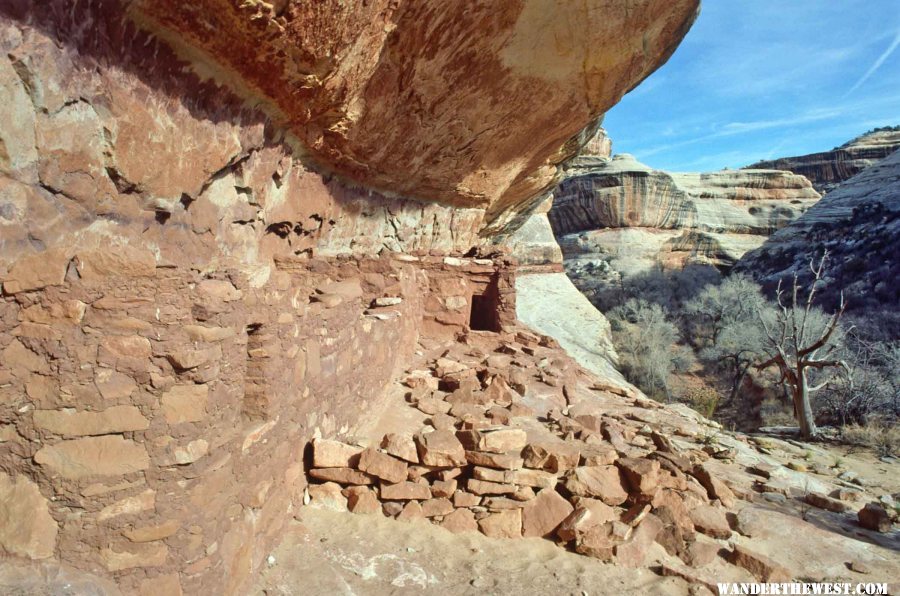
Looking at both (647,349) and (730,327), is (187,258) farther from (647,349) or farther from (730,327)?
(730,327)

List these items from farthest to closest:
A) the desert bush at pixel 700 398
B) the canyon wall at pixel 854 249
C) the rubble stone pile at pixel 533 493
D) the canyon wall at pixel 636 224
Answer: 1. the canyon wall at pixel 636 224
2. the canyon wall at pixel 854 249
3. the desert bush at pixel 700 398
4. the rubble stone pile at pixel 533 493

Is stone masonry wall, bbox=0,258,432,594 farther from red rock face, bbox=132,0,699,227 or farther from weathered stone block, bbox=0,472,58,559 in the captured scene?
red rock face, bbox=132,0,699,227

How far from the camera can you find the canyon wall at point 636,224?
2848cm

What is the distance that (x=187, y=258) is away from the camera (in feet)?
8.98

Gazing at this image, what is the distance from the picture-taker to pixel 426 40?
13.7 feet

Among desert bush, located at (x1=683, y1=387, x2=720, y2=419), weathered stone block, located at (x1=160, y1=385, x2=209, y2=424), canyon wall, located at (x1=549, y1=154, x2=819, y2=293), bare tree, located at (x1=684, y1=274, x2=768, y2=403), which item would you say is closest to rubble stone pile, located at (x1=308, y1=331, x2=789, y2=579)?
weathered stone block, located at (x1=160, y1=385, x2=209, y2=424)

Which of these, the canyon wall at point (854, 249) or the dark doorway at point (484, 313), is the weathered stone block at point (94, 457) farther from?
the canyon wall at point (854, 249)

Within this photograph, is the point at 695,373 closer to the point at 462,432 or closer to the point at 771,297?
the point at 771,297

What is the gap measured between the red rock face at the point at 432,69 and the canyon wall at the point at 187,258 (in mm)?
24

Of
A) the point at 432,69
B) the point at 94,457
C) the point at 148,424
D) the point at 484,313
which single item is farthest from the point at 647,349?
the point at 94,457

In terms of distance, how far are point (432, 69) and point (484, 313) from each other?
4020 mm

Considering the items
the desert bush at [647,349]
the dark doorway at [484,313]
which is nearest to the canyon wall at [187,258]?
the dark doorway at [484,313]

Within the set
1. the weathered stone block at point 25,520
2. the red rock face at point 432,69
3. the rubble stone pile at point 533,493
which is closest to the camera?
the weathered stone block at point 25,520

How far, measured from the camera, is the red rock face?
2.88 metres
